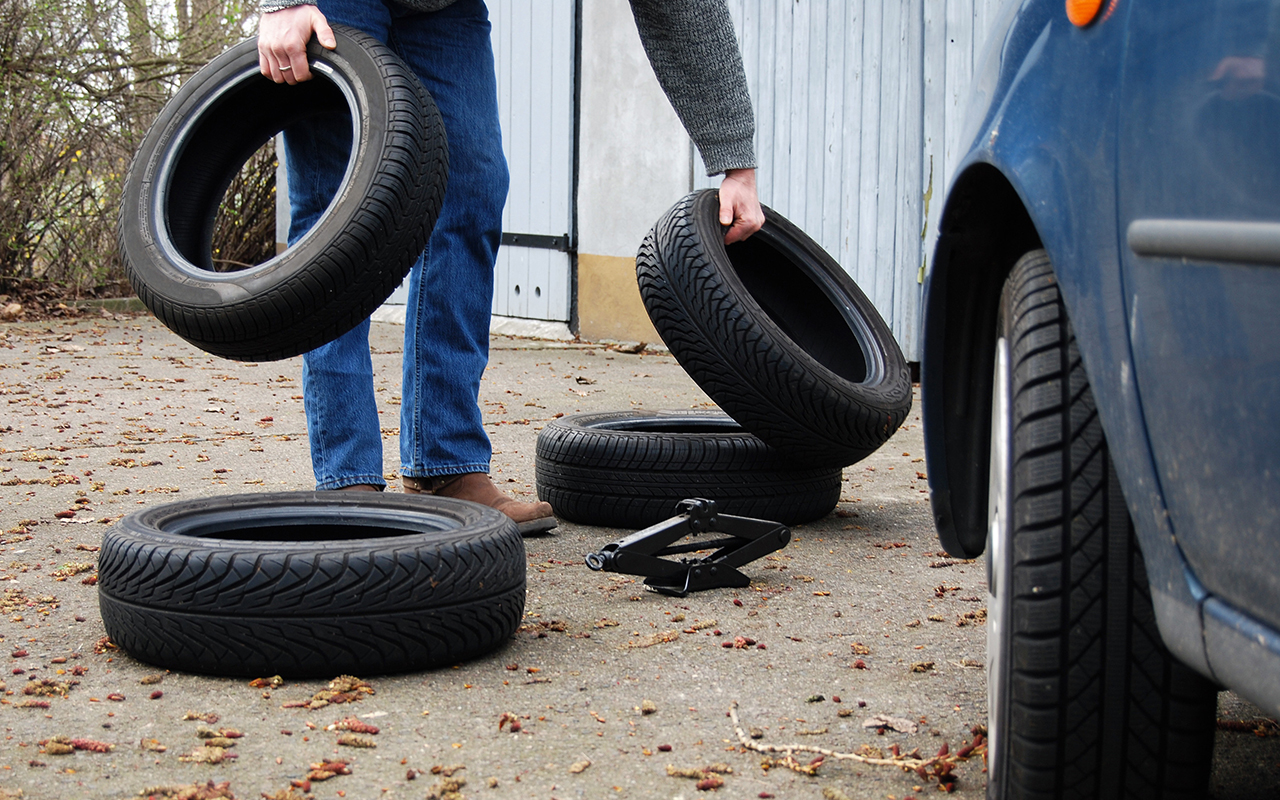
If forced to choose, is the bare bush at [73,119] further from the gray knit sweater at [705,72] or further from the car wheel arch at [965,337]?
the car wheel arch at [965,337]

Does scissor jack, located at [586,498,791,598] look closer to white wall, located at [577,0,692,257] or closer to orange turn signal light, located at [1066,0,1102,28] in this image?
orange turn signal light, located at [1066,0,1102,28]

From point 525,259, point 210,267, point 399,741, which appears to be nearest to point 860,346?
point 210,267

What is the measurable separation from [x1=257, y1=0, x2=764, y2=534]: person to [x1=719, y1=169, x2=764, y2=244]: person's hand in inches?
2.2

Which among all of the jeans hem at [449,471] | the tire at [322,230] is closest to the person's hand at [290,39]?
Answer: the tire at [322,230]

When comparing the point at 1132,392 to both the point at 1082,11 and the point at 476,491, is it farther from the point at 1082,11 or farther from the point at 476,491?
the point at 476,491

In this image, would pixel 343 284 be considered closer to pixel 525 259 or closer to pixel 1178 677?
pixel 1178 677

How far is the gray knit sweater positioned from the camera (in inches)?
127

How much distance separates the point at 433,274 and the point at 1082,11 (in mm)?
2047

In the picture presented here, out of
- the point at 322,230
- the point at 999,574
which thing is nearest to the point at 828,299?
the point at 322,230

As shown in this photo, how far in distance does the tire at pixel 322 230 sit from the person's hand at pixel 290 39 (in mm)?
27

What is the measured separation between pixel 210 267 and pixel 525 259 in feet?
18.7

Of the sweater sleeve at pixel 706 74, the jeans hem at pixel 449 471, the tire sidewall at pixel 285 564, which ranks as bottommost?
the jeans hem at pixel 449 471

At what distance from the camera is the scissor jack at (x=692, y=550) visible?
8.26 ft

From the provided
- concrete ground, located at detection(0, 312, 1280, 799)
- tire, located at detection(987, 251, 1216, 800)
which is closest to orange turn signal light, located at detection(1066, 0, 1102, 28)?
tire, located at detection(987, 251, 1216, 800)
